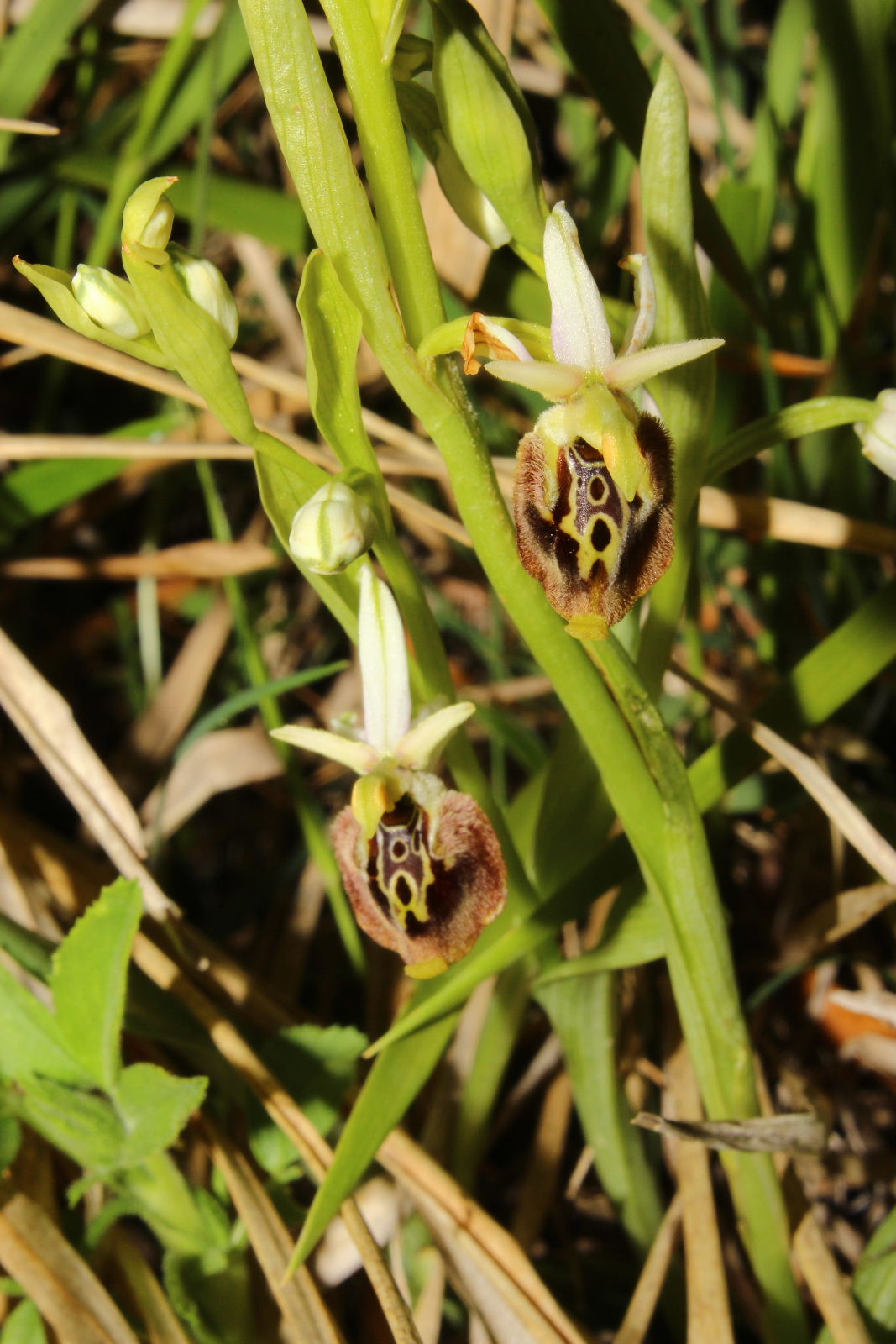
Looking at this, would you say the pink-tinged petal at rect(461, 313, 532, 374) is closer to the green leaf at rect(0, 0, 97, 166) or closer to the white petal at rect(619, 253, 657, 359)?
the white petal at rect(619, 253, 657, 359)

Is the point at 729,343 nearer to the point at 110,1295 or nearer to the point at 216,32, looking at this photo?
the point at 216,32

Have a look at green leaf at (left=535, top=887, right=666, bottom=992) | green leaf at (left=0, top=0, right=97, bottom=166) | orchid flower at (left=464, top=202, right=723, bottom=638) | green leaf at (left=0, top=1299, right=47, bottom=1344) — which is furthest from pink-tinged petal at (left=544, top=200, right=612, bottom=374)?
green leaf at (left=0, top=0, right=97, bottom=166)

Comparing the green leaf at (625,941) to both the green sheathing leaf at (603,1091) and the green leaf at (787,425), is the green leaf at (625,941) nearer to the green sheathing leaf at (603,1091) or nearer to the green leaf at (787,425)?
the green sheathing leaf at (603,1091)

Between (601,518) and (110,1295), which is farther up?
(601,518)

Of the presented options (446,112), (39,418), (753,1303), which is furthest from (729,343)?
(753,1303)

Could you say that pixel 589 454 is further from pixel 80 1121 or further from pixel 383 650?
pixel 80 1121

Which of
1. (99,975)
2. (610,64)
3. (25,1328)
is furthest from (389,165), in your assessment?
(25,1328)
